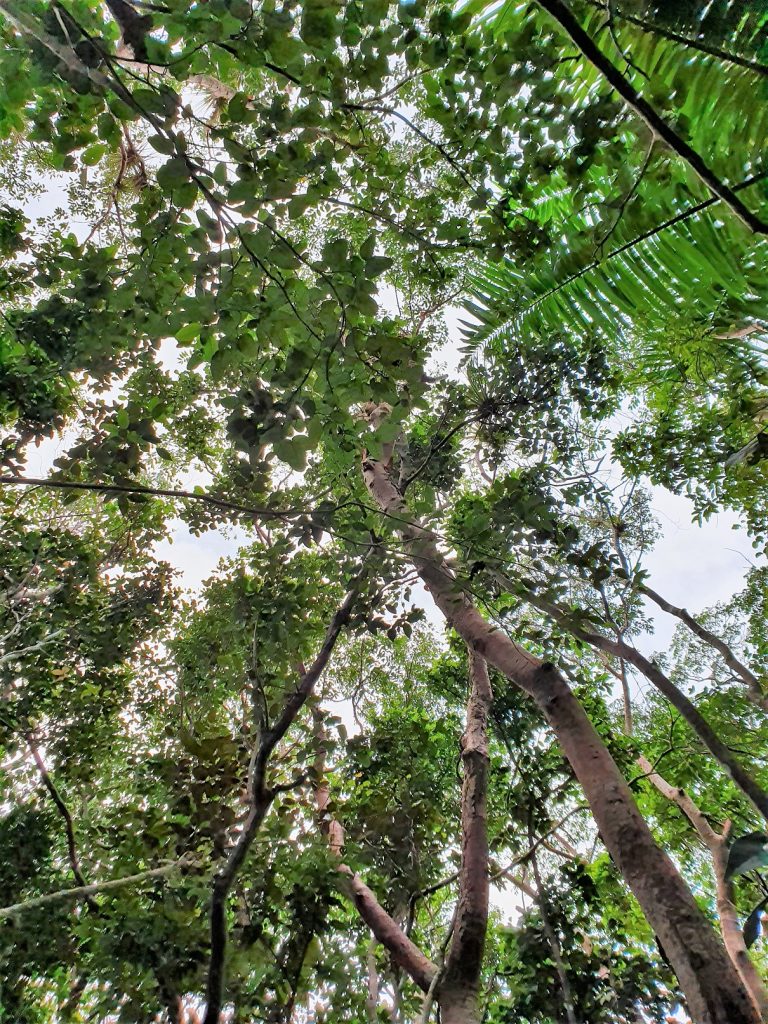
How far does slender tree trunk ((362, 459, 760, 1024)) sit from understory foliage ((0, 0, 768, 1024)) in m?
0.04

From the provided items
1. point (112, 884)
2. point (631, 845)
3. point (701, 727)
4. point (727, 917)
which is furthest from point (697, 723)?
point (112, 884)

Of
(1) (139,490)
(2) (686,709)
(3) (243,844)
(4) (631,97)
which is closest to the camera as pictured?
(4) (631,97)

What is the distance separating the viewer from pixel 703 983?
71.6 inches

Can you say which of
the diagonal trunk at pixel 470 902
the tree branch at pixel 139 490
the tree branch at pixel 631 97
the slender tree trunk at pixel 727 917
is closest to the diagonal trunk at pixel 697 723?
the slender tree trunk at pixel 727 917

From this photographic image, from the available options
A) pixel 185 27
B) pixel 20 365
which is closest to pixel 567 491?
pixel 185 27

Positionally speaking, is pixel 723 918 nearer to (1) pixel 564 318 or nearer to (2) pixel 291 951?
(2) pixel 291 951

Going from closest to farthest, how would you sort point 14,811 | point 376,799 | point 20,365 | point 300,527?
point 300,527, point 20,365, point 376,799, point 14,811

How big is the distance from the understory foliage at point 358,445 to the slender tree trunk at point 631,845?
0.04 m

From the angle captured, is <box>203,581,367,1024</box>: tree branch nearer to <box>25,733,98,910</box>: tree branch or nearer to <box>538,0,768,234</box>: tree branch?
<box>25,733,98,910</box>: tree branch

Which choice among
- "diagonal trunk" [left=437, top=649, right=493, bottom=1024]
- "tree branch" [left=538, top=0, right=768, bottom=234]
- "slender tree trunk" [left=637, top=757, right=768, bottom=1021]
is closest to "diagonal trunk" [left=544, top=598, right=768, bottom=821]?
"slender tree trunk" [left=637, top=757, right=768, bottom=1021]

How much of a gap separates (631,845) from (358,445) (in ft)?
6.66

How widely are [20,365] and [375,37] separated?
254cm

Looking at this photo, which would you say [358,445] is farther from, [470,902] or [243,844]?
[470,902]

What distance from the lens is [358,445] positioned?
1787mm
